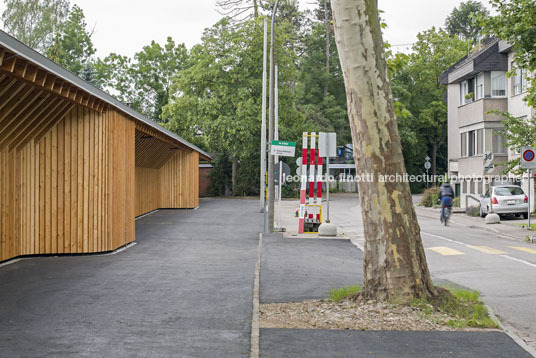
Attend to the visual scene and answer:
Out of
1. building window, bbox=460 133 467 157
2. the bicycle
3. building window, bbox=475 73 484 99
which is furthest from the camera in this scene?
building window, bbox=460 133 467 157

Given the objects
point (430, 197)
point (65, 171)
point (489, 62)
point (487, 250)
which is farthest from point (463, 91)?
point (65, 171)

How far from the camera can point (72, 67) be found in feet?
211

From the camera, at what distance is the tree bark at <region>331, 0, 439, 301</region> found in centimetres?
781

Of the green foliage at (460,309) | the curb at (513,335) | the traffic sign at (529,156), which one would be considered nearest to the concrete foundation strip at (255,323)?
the green foliage at (460,309)

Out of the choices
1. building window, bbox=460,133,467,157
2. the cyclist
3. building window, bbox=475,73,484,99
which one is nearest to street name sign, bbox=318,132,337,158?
the cyclist

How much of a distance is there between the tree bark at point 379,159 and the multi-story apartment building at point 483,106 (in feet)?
86.2

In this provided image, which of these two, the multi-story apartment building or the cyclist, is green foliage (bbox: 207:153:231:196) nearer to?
the multi-story apartment building

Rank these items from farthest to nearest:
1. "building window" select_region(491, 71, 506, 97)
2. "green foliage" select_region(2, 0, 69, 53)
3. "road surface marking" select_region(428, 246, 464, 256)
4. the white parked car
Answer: "green foliage" select_region(2, 0, 69, 53)
"building window" select_region(491, 71, 506, 97)
the white parked car
"road surface marking" select_region(428, 246, 464, 256)

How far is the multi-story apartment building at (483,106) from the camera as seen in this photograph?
3409 cm

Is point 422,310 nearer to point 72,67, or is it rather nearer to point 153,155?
point 153,155

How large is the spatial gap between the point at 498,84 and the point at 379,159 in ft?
98.0

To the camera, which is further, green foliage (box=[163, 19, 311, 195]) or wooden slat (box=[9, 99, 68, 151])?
green foliage (box=[163, 19, 311, 195])

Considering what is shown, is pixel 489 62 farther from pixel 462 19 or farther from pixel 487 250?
pixel 462 19

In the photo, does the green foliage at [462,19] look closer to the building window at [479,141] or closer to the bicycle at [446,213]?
the building window at [479,141]
